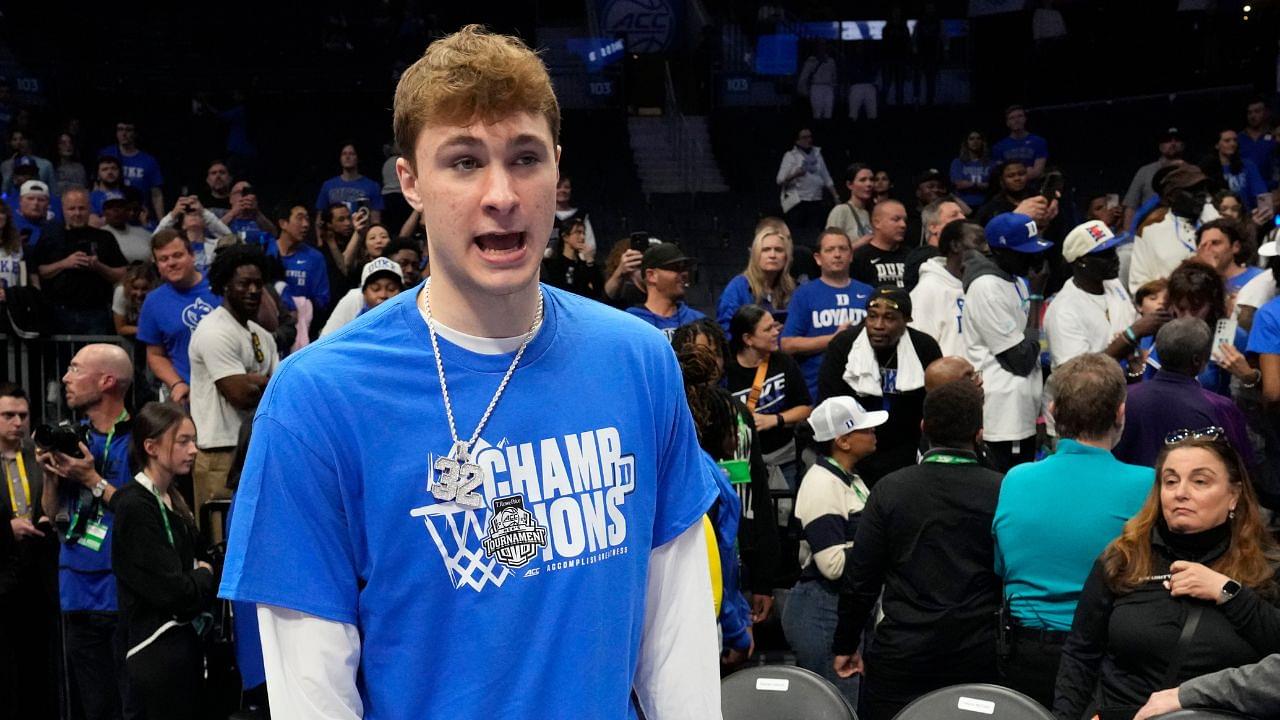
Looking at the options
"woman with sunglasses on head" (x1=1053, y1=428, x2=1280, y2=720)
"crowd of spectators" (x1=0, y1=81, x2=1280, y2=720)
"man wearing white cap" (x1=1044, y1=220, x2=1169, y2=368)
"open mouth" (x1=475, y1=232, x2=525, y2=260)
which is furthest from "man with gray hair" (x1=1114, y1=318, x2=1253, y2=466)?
"open mouth" (x1=475, y1=232, x2=525, y2=260)

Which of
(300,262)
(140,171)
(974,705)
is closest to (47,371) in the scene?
(300,262)

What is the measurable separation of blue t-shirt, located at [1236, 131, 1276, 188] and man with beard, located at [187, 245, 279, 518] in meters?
10.0

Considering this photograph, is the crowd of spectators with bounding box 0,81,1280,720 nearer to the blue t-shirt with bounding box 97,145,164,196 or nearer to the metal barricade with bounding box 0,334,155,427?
the metal barricade with bounding box 0,334,155,427

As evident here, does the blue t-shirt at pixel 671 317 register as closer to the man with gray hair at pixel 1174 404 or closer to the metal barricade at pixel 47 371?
the man with gray hair at pixel 1174 404

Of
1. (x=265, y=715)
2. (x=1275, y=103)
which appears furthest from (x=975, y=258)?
(x=1275, y=103)

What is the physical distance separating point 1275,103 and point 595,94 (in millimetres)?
8129

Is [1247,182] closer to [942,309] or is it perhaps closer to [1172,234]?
[1172,234]

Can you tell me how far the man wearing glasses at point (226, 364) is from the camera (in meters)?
7.34

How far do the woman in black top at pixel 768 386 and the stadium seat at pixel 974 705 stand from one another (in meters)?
2.95

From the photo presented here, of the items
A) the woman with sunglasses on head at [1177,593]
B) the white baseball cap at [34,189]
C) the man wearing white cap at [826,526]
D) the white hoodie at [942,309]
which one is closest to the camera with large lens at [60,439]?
the man wearing white cap at [826,526]

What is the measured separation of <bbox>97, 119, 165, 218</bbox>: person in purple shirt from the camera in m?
14.4

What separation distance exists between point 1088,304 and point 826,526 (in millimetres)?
3179

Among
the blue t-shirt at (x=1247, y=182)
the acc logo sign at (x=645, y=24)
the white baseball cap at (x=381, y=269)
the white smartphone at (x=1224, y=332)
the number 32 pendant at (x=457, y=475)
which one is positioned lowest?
the white smartphone at (x=1224, y=332)

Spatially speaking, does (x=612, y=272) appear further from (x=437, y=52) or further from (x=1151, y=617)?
(x=437, y=52)
